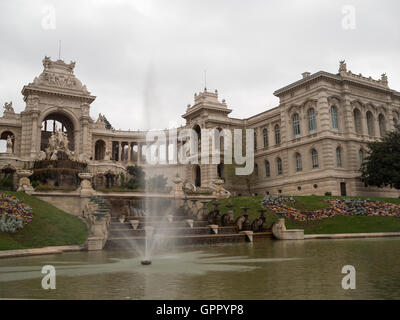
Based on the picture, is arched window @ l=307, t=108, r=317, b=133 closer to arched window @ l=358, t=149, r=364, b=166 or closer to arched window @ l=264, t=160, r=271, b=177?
arched window @ l=358, t=149, r=364, b=166

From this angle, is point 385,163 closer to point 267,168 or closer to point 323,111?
point 323,111

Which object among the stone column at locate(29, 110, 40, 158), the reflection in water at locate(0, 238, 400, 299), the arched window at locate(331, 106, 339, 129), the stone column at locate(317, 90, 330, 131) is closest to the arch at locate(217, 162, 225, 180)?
the stone column at locate(317, 90, 330, 131)

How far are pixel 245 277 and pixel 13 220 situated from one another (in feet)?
51.6

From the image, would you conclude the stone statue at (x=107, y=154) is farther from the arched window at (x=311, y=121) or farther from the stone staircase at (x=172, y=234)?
the stone staircase at (x=172, y=234)

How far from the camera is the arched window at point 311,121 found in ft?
167

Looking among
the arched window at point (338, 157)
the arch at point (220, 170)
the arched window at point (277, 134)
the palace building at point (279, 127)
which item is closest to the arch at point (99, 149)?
the palace building at point (279, 127)

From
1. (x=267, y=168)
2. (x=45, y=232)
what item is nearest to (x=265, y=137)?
(x=267, y=168)

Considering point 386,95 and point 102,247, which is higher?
point 386,95

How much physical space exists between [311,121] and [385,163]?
1174 cm

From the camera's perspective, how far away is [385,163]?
141 feet

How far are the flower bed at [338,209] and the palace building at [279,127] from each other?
10.8 meters

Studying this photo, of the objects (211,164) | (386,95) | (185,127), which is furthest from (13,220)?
(386,95)
